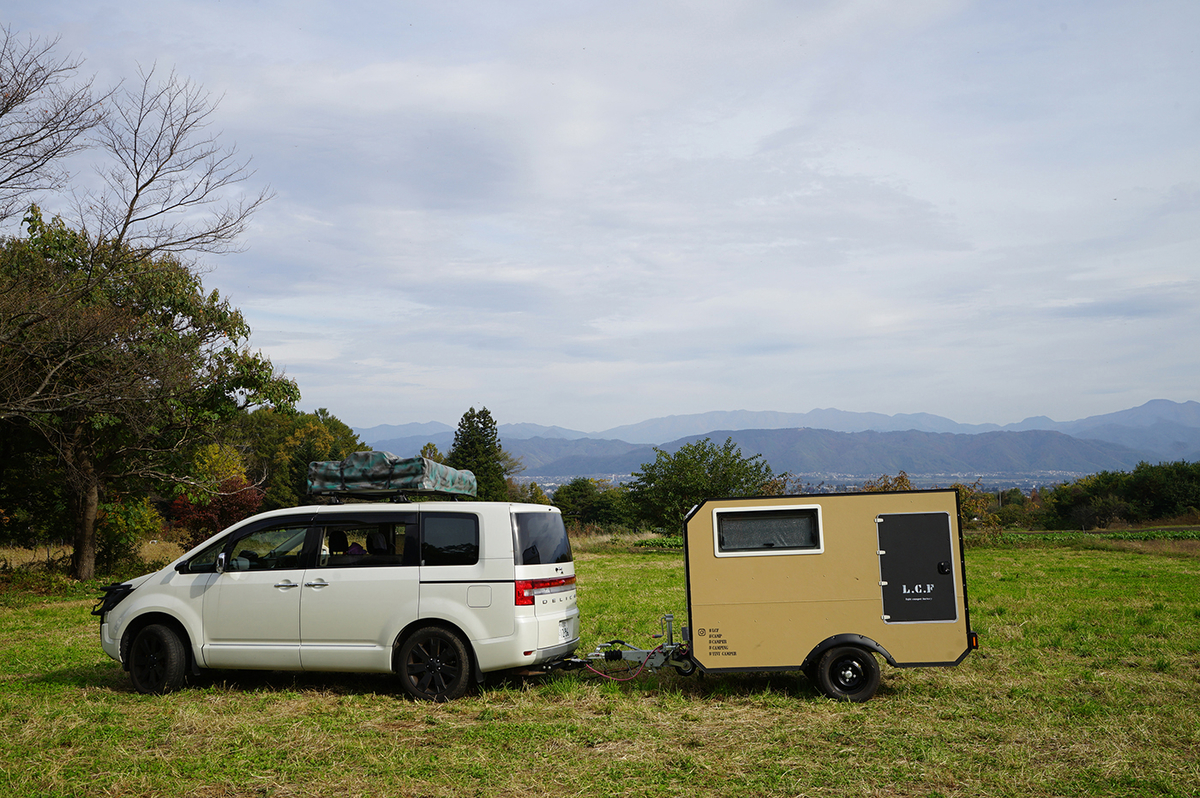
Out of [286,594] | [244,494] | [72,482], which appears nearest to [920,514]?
[286,594]

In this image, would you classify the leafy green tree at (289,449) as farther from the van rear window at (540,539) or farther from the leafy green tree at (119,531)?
the van rear window at (540,539)

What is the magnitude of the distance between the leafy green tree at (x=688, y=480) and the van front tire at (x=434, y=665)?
30359 mm

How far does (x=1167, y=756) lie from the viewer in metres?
5.66

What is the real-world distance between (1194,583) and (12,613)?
76.2 ft

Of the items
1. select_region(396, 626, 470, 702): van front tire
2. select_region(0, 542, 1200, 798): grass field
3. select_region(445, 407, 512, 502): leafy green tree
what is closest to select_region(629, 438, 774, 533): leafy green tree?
select_region(0, 542, 1200, 798): grass field

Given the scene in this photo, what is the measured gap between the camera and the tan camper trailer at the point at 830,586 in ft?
24.2

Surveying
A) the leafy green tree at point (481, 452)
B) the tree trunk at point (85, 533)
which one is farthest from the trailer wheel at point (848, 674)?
the leafy green tree at point (481, 452)

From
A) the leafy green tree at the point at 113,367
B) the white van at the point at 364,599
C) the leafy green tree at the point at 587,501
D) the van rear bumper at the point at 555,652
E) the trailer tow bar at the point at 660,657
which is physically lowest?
the leafy green tree at the point at 587,501

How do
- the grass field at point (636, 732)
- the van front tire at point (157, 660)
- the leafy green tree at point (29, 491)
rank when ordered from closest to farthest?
the grass field at point (636, 732)
the van front tire at point (157, 660)
the leafy green tree at point (29, 491)

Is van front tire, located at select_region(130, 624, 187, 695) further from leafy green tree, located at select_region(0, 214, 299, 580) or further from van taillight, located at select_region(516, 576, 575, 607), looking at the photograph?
leafy green tree, located at select_region(0, 214, 299, 580)

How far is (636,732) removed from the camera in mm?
6535

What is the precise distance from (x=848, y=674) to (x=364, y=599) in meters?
4.65

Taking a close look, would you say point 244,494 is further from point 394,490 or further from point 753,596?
point 753,596

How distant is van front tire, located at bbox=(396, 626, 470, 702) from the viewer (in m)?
7.56
